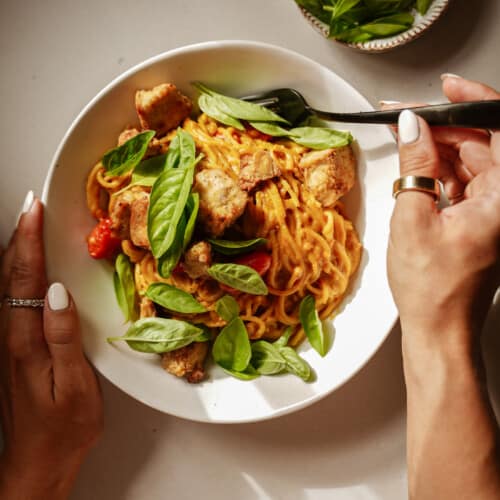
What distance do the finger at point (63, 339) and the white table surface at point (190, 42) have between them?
9.2 inches

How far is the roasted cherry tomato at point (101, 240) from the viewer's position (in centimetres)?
223

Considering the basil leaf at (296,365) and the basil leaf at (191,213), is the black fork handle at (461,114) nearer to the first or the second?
the basil leaf at (191,213)

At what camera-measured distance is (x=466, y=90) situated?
210cm

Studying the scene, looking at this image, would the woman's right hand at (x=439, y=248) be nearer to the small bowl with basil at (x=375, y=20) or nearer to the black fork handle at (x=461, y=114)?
the black fork handle at (x=461, y=114)

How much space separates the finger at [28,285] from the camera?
2.18 m

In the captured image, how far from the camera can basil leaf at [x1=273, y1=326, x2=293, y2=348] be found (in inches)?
89.4

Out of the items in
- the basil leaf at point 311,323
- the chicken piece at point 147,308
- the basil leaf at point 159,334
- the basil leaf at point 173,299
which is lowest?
the basil leaf at point 311,323

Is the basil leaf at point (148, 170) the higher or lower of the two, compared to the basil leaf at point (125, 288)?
higher

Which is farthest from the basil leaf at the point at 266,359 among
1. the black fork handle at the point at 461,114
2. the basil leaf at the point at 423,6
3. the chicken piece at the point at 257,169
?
the basil leaf at the point at 423,6

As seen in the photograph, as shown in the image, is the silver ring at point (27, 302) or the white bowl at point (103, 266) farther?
the silver ring at point (27, 302)

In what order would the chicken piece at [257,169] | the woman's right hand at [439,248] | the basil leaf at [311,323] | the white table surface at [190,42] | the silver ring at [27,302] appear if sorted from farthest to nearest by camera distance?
the white table surface at [190,42] < the silver ring at [27,302] < the basil leaf at [311,323] < the chicken piece at [257,169] < the woman's right hand at [439,248]

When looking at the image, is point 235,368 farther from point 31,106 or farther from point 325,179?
point 31,106

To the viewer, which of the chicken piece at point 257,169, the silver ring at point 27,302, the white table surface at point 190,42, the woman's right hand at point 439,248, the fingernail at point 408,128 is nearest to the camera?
the woman's right hand at point 439,248

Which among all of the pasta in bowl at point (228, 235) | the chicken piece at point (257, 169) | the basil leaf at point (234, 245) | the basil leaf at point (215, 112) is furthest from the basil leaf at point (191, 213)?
the basil leaf at point (215, 112)
